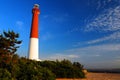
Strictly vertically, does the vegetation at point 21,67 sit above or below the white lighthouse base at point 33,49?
below

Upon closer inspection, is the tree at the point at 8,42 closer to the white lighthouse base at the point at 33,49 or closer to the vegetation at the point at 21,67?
the vegetation at the point at 21,67

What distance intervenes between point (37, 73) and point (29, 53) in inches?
793

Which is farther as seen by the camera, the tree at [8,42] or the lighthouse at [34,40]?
the lighthouse at [34,40]

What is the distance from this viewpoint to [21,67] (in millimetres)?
24484

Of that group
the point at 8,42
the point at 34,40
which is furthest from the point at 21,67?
the point at 34,40

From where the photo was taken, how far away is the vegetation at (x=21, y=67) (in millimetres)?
22239

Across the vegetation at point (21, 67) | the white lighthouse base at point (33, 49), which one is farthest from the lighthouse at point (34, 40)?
the vegetation at point (21, 67)

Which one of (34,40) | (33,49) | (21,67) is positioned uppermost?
(34,40)

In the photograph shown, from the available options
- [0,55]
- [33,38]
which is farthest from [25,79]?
[33,38]

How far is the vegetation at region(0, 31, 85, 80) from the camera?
22239 millimetres

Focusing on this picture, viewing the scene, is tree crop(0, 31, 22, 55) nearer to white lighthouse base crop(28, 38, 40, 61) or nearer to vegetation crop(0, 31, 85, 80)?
vegetation crop(0, 31, 85, 80)

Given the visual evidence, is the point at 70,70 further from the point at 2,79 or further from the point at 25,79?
the point at 2,79

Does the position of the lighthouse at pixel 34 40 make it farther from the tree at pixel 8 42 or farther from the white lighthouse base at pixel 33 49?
the tree at pixel 8 42

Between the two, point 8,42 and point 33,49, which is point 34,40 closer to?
point 33,49
